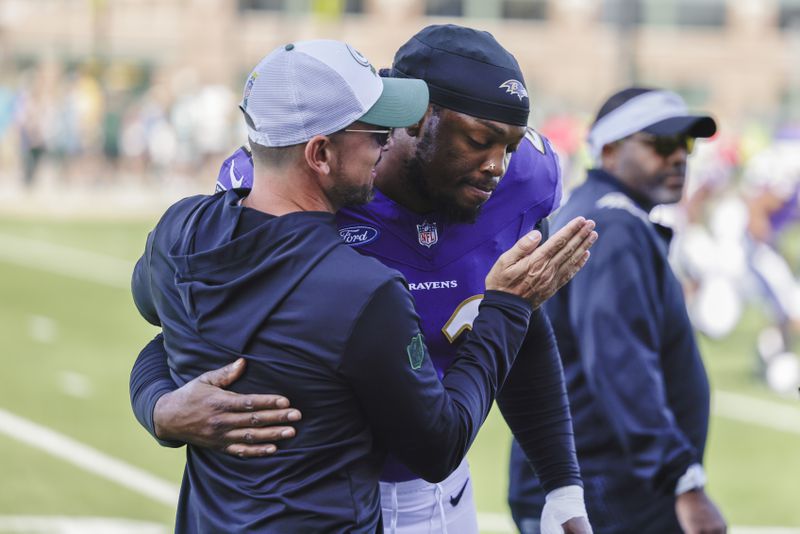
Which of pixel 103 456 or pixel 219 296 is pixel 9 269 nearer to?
pixel 103 456

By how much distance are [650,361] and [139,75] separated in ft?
155

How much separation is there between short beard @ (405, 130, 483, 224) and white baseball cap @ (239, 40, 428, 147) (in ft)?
1.13

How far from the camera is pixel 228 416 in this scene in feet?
8.38

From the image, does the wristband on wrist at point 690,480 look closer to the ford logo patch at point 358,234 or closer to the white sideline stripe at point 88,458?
the ford logo patch at point 358,234

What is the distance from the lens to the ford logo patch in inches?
118

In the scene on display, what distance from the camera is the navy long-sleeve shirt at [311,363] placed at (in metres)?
2.46

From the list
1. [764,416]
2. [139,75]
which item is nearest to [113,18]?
[139,75]

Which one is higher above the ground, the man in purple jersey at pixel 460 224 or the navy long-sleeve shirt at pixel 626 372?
the man in purple jersey at pixel 460 224

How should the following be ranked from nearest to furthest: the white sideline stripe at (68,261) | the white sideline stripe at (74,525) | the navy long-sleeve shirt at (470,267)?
1. the navy long-sleeve shirt at (470,267)
2. the white sideline stripe at (74,525)
3. the white sideline stripe at (68,261)

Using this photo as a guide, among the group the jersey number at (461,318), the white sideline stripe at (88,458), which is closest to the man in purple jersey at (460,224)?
the jersey number at (461,318)

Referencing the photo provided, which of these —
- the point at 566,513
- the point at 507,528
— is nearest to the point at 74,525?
the point at 507,528

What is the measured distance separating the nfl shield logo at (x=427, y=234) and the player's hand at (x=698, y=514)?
4.46 feet

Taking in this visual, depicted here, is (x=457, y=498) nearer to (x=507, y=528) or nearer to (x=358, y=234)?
(x=358, y=234)

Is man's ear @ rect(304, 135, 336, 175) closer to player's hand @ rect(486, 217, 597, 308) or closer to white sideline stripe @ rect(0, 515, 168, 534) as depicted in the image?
player's hand @ rect(486, 217, 597, 308)
